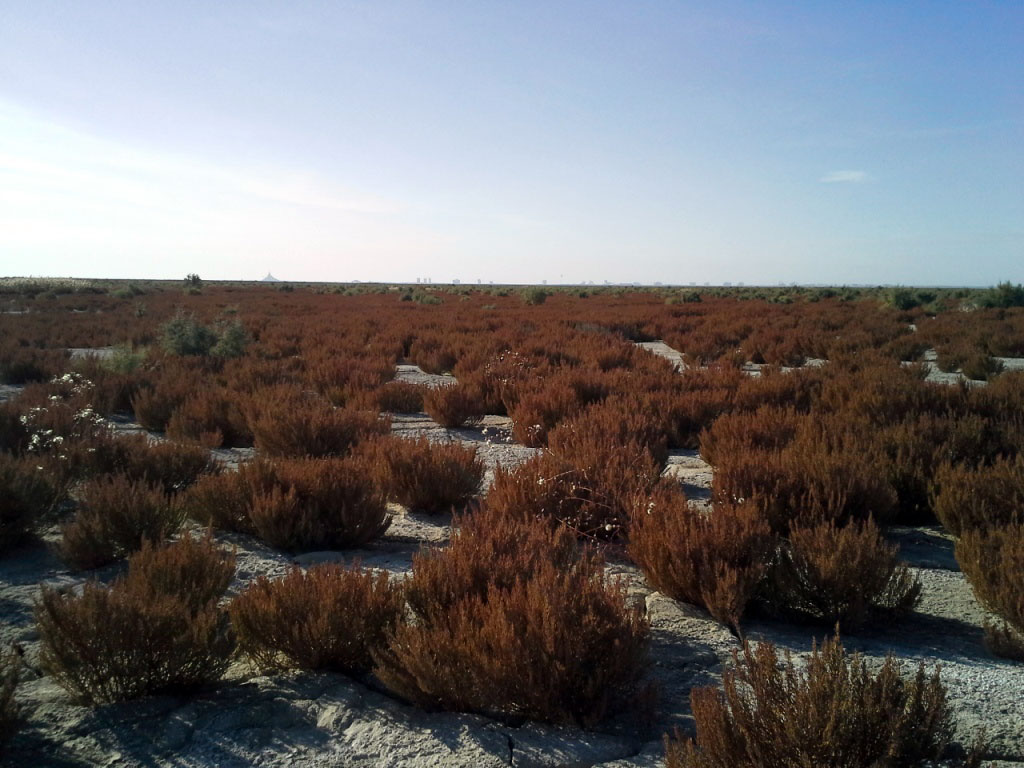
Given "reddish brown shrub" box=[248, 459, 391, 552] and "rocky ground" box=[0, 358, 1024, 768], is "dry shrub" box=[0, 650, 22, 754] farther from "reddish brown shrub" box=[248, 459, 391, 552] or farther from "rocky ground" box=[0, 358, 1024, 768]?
"reddish brown shrub" box=[248, 459, 391, 552]

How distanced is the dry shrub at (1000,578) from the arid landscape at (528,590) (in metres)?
0.02

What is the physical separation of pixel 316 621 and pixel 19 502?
298 cm

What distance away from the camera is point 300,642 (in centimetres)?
319

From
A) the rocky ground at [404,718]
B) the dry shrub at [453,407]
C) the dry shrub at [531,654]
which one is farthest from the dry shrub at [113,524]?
the dry shrub at [453,407]

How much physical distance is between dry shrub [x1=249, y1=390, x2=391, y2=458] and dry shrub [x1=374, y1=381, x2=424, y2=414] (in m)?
2.59

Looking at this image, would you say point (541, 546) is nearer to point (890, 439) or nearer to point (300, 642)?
point (300, 642)

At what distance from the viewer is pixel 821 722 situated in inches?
89.6

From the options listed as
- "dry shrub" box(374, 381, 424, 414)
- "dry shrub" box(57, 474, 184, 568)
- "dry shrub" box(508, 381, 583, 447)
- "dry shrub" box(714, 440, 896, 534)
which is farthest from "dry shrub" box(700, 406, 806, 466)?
"dry shrub" box(374, 381, 424, 414)

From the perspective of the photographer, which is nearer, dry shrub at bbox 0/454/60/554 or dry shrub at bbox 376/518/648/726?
dry shrub at bbox 376/518/648/726

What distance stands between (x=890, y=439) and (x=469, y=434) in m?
4.83

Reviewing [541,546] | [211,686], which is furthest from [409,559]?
[211,686]

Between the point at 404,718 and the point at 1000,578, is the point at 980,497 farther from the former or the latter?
the point at 404,718

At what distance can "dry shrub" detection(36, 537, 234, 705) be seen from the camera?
9.82 ft

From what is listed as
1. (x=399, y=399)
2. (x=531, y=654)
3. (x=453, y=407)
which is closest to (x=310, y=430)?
(x=453, y=407)
